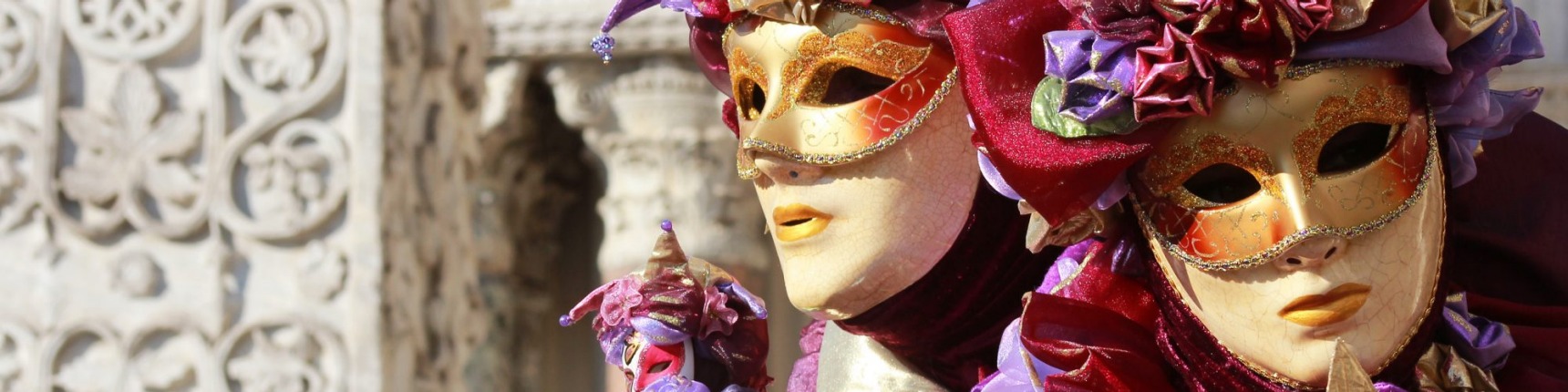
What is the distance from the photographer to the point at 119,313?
98.3 inches

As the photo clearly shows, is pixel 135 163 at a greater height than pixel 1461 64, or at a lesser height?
lesser

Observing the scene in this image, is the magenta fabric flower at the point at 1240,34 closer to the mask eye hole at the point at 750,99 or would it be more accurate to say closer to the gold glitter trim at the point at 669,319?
the mask eye hole at the point at 750,99

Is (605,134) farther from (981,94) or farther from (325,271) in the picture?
(981,94)

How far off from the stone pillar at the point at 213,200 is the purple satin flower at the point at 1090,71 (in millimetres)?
1338

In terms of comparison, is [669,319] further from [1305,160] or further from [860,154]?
[1305,160]

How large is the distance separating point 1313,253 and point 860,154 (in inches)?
13.0

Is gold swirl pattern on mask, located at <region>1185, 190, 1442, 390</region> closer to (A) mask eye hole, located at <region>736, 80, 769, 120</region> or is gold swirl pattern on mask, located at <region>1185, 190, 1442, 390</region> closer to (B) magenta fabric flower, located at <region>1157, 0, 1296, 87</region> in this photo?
(B) magenta fabric flower, located at <region>1157, 0, 1296, 87</region>

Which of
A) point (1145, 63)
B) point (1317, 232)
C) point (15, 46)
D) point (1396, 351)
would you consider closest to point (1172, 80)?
point (1145, 63)

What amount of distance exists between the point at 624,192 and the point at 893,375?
1.73 m

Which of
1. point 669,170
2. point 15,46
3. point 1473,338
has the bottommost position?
point 669,170

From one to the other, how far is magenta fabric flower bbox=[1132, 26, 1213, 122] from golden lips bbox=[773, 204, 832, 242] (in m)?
0.29

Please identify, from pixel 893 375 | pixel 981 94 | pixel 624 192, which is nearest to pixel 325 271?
pixel 624 192

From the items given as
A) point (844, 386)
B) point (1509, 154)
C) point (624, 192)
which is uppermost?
point (1509, 154)

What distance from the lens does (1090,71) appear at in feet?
4.28
